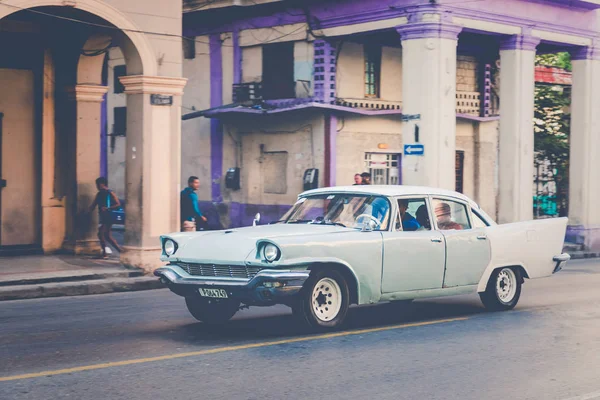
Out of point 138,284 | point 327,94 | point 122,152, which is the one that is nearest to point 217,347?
point 138,284

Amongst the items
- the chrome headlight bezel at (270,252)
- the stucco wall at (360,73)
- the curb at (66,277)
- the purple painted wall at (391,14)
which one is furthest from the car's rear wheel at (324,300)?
the stucco wall at (360,73)

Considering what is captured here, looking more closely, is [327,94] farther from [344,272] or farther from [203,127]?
[344,272]

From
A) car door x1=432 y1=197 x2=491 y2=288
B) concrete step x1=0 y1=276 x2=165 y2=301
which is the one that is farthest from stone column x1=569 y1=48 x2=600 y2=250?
car door x1=432 y1=197 x2=491 y2=288

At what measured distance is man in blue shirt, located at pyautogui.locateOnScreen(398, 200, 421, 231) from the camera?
1052 centimetres

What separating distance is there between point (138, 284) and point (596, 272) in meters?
9.00

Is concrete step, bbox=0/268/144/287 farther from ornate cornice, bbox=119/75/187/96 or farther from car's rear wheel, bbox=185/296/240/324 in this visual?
car's rear wheel, bbox=185/296/240/324

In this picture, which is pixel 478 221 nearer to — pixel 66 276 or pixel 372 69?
pixel 66 276

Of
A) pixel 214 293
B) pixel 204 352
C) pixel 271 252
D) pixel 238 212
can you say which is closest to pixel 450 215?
pixel 271 252

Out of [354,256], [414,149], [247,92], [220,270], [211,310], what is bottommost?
[211,310]

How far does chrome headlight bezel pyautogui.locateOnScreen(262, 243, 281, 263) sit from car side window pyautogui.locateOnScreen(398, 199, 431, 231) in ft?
6.05

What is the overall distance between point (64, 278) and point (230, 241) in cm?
592

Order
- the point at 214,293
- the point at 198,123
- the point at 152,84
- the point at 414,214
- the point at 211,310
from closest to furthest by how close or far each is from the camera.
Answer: the point at 214,293 → the point at 211,310 → the point at 414,214 → the point at 152,84 → the point at 198,123

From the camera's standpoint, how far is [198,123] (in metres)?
27.5

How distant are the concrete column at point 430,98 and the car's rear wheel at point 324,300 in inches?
500
